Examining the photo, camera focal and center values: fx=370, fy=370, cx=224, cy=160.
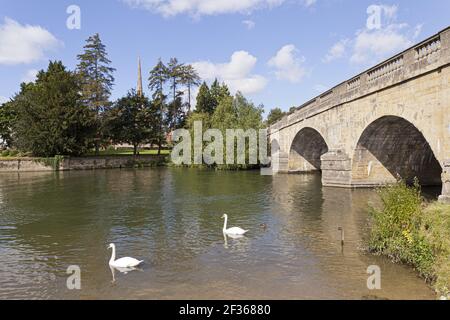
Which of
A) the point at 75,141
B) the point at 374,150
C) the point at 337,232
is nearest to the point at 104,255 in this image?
the point at 337,232

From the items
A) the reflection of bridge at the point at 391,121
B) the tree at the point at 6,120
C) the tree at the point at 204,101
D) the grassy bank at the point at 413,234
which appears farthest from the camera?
the tree at the point at 204,101

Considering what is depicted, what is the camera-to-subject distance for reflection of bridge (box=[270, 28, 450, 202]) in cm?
1473

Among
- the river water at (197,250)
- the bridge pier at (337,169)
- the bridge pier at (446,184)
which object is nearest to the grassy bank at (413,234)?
the river water at (197,250)

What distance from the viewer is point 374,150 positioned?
77.5 feet

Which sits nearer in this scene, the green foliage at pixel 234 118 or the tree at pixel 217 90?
the green foliage at pixel 234 118

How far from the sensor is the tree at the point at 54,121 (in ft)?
176

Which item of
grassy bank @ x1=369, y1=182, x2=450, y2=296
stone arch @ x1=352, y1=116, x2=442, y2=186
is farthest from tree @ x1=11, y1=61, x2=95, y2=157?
grassy bank @ x1=369, y1=182, x2=450, y2=296

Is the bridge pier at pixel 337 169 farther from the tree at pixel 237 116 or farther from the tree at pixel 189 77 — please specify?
the tree at pixel 189 77

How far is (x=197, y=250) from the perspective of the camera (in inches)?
483

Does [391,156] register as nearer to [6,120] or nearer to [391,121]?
[391,121]

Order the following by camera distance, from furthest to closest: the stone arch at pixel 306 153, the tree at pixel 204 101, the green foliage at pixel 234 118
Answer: the tree at pixel 204 101 < the green foliage at pixel 234 118 < the stone arch at pixel 306 153

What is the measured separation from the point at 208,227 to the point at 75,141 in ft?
150

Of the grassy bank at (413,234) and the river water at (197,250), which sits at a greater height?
the grassy bank at (413,234)

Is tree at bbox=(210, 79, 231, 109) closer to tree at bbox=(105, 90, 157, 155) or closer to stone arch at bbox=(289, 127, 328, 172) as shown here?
tree at bbox=(105, 90, 157, 155)
